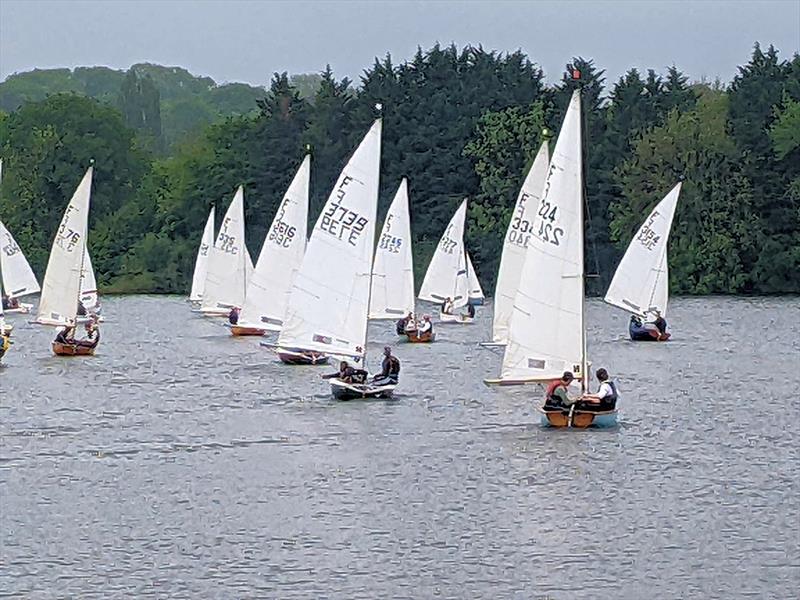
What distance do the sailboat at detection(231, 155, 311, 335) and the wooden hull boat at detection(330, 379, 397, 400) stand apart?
45.5 ft

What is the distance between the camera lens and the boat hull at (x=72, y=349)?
201 ft

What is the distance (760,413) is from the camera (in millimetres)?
45938

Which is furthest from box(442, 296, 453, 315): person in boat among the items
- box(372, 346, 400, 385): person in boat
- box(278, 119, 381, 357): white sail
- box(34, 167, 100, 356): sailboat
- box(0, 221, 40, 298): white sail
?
box(278, 119, 381, 357): white sail

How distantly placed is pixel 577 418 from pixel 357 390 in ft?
23.3

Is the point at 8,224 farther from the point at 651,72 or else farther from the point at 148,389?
the point at 148,389

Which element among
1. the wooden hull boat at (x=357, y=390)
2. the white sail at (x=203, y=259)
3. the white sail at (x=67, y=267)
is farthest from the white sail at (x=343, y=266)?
the white sail at (x=203, y=259)

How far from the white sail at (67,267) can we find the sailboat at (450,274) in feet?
61.1

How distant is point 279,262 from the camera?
59156 mm

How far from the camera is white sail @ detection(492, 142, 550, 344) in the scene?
51.3 metres

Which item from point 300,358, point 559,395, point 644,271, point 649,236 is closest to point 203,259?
point 649,236

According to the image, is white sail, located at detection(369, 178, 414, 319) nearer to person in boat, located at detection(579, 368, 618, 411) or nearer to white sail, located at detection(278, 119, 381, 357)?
white sail, located at detection(278, 119, 381, 357)

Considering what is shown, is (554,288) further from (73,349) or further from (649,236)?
(649,236)

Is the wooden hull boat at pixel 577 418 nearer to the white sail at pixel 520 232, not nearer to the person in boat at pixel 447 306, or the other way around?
the white sail at pixel 520 232

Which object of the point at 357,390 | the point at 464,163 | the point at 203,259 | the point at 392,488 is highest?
the point at 464,163
